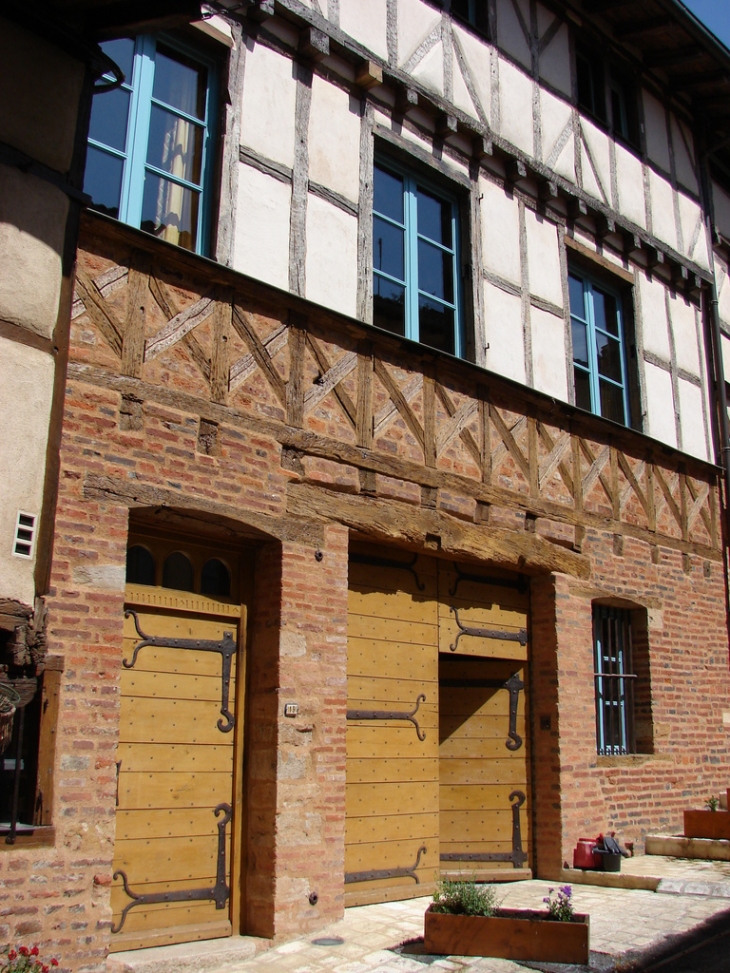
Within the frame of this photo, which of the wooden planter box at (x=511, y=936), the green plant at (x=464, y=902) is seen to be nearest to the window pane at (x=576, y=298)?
the green plant at (x=464, y=902)

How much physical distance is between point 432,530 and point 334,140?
2977 mm

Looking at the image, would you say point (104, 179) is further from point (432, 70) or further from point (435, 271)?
point (432, 70)

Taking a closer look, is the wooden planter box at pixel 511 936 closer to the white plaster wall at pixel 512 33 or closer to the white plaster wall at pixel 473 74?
the white plaster wall at pixel 473 74

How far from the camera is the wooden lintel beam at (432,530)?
20.8ft

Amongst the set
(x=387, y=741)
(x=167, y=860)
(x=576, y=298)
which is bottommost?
(x=167, y=860)

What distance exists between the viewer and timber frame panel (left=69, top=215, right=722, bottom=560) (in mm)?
5523

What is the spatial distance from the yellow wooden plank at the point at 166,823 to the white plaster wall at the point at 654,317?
6.65 m

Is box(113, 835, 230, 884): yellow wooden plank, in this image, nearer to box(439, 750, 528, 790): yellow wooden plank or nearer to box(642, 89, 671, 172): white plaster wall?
box(439, 750, 528, 790): yellow wooden plank

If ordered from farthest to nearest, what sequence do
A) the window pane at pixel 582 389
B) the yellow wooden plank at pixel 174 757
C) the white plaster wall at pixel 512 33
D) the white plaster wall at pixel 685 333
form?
the white plaster wall at pixel 685 333, the window pane at pixel 582 389, the white plaster wall at pixel 512 33, the yellow wooden plank at pixel 174 757

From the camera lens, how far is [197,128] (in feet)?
21.2

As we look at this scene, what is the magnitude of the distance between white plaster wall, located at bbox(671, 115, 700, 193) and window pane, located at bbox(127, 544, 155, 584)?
8203mm

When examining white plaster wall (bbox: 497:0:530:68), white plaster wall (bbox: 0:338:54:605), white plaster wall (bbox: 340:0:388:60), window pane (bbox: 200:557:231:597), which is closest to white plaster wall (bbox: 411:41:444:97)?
white plaster wall (bbox: 340:0:388:60)

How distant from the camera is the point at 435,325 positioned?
7832 mm

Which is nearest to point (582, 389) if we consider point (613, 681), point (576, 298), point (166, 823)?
point (576, 298)
